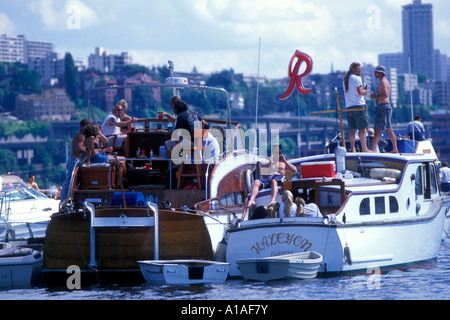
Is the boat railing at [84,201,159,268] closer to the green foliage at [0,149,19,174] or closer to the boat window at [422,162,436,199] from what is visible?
the boat window at [422,162,436,199]

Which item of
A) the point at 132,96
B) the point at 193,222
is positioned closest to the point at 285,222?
the point at 193,222

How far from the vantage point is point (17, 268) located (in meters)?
19.0

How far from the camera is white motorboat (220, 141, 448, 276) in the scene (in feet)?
61.7

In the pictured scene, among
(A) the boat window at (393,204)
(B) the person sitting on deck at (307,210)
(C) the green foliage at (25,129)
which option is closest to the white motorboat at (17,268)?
(B) the person sitting on deck at (307,210)

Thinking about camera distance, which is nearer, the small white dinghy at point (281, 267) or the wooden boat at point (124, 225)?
the small white dinghy at point (281, 267)

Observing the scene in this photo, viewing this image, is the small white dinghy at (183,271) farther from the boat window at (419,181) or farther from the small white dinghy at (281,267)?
the boat window at (419,181)

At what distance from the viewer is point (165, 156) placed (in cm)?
2164

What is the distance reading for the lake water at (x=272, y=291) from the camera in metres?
17.4

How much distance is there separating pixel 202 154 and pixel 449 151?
466 ft

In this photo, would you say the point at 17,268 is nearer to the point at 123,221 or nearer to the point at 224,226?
the point at 123,221

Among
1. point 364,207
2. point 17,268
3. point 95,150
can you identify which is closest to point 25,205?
point 95,150

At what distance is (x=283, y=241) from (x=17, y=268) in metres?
5.43
